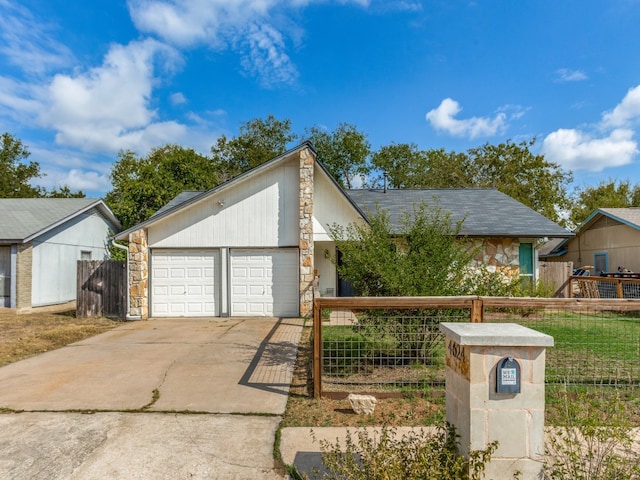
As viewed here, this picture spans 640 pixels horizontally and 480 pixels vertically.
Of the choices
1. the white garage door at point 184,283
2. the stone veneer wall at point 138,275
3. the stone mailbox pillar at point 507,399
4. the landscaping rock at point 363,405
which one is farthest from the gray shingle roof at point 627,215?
the stone veneer wall at point 138,275

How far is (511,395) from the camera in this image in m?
2.48

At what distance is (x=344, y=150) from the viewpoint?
3203 centimetres

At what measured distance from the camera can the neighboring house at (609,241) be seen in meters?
18.4

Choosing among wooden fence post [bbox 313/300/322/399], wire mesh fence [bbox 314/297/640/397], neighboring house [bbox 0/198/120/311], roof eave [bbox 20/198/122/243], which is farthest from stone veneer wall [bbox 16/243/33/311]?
wooden fence post [bbox 313/300/322/399]

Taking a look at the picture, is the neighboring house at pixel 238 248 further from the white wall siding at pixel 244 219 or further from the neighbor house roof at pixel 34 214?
the neighbor house roof at pixel 34 214

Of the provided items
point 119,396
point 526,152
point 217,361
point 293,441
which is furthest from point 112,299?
point 526,152

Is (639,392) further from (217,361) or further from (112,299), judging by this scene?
(112,299)

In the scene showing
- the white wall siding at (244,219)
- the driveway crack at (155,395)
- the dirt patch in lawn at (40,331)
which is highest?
the white wall siding at (244,219)

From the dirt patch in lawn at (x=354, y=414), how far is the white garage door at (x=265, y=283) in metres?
6.87

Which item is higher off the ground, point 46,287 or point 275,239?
point 275,239

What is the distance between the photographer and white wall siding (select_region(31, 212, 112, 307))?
1427 cm

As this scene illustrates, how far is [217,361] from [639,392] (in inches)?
245

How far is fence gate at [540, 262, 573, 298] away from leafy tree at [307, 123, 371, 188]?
1962 cm

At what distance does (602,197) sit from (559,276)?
26005mm
